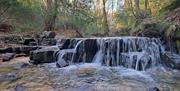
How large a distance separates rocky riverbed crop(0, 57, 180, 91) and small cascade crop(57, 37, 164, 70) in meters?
0.79

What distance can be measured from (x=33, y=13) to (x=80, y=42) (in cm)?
996

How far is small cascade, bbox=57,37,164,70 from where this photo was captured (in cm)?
881

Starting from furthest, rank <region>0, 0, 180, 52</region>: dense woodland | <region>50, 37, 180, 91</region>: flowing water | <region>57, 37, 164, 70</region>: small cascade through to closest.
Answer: <region>0, 0, 180, 52</region>: dense woodland → <region>57, 37, 164, 70</region>: small cascade → <region>50, 37, 180, 91</region>: flowing water

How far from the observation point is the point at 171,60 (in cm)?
833

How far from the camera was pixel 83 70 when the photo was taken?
24.6ft

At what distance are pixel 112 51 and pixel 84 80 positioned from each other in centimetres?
328

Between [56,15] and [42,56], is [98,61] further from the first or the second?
[56,15]

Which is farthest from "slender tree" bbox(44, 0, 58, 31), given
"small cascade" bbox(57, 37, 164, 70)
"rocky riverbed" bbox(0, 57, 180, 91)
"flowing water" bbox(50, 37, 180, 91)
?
"rocky riverbed" bbox(0, 57, 180, 91)

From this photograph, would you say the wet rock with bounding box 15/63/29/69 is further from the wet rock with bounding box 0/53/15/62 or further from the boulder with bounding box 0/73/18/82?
the boulder with bounding box 0/73/18/82

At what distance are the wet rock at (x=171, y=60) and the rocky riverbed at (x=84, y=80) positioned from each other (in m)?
0.41

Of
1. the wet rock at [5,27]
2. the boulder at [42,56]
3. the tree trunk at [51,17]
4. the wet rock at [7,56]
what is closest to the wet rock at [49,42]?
the wet rock at [7,56]

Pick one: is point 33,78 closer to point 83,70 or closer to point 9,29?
point 83,70

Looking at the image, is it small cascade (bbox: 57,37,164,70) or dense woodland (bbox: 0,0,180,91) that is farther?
small cascade (bbox: 57,37,164,70)

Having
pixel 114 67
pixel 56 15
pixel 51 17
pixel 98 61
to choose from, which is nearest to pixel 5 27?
pixel 51 17
